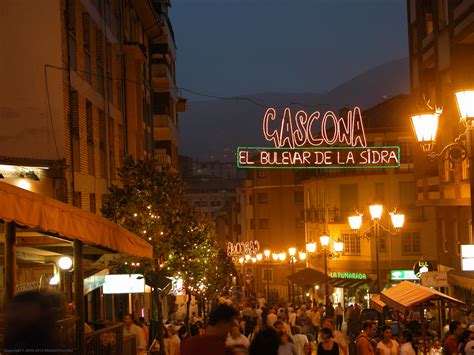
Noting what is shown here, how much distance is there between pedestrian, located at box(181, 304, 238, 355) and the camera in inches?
301

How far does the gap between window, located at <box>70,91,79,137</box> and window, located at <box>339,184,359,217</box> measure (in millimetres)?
36199

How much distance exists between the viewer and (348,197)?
6203 cm

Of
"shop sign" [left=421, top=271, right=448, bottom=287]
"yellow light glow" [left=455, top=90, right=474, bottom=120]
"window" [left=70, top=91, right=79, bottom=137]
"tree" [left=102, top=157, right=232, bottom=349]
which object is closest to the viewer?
"yellow light glow" [left=455, top=90, right=474, bottom=120]

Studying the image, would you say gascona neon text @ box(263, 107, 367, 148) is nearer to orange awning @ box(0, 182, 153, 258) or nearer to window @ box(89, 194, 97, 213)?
window @ box(89, 194, 97, 213)

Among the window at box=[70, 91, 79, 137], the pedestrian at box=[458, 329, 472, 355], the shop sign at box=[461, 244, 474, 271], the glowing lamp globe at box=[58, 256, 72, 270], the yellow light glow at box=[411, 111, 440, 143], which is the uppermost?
the window at box=[70, 91, 79, 137]

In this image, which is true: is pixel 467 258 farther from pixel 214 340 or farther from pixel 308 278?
pixel 308 278

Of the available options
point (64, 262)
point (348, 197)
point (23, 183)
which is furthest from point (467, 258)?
point (348, 197)

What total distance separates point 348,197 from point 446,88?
28251mm

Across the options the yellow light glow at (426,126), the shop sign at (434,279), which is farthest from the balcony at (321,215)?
the yellow light glow at (426,126)

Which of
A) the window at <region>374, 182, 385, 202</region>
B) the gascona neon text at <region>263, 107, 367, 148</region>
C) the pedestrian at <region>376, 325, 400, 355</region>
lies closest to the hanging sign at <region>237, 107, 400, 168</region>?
the gascona neon text at <region>263, 107, 367, 148</region>

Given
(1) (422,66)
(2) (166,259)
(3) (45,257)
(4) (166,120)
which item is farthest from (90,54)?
(4) (166,120)

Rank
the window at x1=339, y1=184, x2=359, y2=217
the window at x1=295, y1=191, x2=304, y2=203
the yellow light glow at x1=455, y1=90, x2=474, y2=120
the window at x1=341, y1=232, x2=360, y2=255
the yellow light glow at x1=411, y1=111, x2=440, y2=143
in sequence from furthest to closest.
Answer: the window at x1=295, y1=191, x2=304, y2=203 → the window at x1=339, y1=184, x2=359, y2=217 → the window at x1=341, y1=232, x2=360, y2=255 → the yellow light glow at x1=411, y1=111, x2=440, y2=143 → the yellow light glow at x1=455, y1=90, x2=474, y2=120

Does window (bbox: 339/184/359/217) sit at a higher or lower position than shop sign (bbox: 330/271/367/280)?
higher

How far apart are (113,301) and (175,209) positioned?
428 inches
